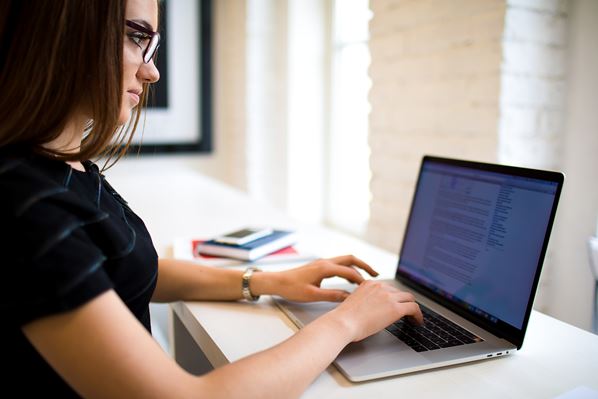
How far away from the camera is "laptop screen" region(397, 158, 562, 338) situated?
0.72 meters

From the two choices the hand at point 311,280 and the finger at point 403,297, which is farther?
A: the hand at point 311,280

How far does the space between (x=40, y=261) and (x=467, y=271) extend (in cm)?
58

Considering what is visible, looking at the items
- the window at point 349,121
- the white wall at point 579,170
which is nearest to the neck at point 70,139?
the white wall at point 579,170

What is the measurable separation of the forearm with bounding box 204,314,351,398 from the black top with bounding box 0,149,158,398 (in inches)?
6.3

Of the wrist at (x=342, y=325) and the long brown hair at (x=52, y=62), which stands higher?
the long brown hair at (x=52, y=62)

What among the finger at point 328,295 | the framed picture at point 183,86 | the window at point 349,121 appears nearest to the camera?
the finger at point 328,295

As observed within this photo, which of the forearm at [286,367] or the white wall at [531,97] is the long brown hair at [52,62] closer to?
the forearm at [286,367]

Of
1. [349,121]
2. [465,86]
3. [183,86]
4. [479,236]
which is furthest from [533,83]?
[183,86]

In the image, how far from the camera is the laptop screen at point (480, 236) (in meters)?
0.72

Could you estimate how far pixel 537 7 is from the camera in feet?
4.53

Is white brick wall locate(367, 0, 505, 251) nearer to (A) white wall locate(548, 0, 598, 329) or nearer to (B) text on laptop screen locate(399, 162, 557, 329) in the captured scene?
(A) white wall locate(548, 0, 598, 329)

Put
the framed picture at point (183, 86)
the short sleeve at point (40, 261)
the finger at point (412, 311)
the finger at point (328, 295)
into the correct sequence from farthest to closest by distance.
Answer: the framed picture at point (183, 86) < the finger at point (328, 295) < the finger at point (412, 311) < the short sleeve at point (40, 261)

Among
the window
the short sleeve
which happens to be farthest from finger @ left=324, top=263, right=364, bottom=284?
the window

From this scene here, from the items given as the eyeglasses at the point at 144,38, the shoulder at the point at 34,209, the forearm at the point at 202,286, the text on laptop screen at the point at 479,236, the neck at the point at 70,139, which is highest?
the eyeglasses at the point at 144,38
